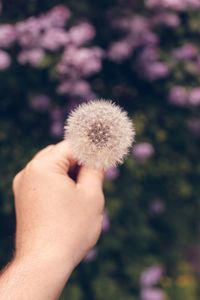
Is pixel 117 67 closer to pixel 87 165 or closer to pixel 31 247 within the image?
pixel 87 165

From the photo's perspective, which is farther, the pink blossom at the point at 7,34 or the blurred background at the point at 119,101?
the blurred background at the point at 119,101

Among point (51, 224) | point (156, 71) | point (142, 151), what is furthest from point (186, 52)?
point (51, 224)

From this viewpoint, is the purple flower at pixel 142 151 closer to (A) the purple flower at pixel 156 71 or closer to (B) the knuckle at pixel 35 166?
(A) the purple flower at pixel 156 71

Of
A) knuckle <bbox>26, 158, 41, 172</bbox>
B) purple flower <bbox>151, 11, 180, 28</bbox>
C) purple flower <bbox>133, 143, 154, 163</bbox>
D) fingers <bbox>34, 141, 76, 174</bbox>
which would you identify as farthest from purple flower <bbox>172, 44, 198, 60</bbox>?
knuckle <bbox>26, 158, 41, 172</bbox>

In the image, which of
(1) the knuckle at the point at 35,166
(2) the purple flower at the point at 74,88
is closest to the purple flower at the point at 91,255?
(2) the purple flower at the point at 74,88

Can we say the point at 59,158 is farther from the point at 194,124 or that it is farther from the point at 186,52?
the point at 194,124

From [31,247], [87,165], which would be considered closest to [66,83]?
[87,165]
